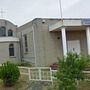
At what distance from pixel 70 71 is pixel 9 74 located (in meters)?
4.80

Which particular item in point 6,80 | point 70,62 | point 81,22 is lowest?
point 6,80

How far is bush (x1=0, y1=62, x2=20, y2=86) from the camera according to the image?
15.9m

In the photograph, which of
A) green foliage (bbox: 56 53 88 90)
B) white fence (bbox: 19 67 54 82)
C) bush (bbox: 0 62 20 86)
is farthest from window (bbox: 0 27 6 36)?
green foliage (bbox: 56 53 88 90)

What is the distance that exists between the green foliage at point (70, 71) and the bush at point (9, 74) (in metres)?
4.19

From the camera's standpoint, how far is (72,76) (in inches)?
488

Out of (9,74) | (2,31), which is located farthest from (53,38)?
(2,31)

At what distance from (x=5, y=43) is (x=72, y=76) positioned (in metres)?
17.5

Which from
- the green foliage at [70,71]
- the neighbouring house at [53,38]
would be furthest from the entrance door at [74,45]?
the green foliage at [70,71]

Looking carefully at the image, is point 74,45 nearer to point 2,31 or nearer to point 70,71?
point 70,71

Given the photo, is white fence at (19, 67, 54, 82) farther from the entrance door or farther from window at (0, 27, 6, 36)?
window at (0, 27, 6, 36)

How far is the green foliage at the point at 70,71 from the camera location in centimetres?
1220

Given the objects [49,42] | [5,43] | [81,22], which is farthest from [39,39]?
[5,43]

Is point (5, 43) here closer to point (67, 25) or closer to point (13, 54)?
point (13, 54)

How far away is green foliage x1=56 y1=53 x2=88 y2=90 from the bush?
13.7 ft
